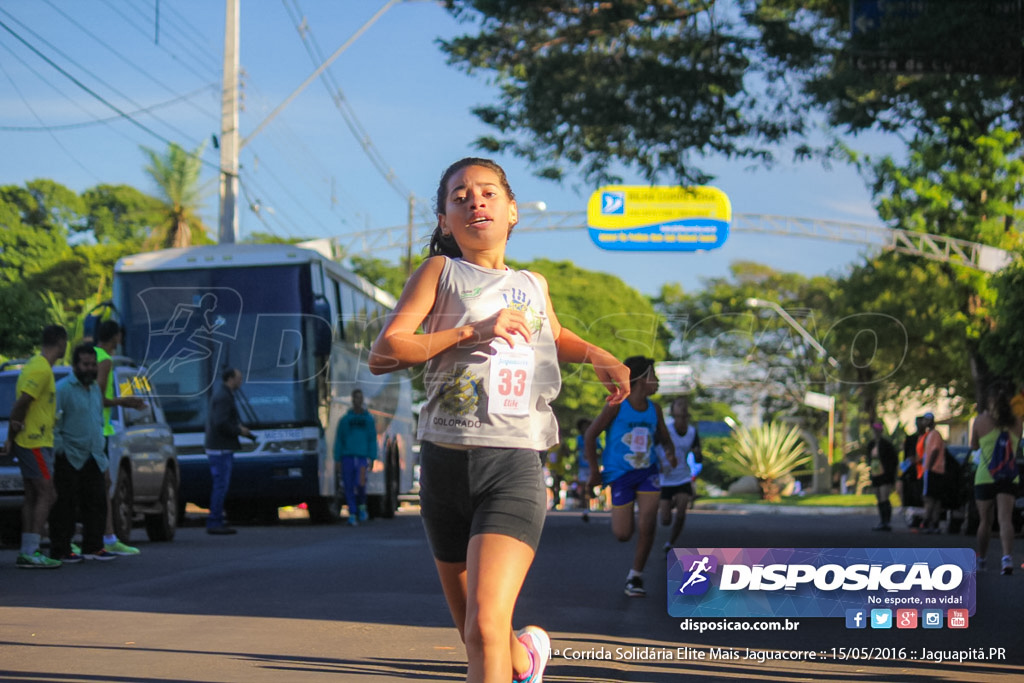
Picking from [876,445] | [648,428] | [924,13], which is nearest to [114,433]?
[648,428]

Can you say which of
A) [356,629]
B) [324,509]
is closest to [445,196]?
[356,629]

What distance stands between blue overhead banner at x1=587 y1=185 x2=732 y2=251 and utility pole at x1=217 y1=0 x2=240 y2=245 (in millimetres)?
8316

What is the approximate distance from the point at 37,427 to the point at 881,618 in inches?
276

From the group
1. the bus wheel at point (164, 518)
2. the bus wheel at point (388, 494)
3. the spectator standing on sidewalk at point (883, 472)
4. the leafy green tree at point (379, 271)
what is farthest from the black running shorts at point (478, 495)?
the leafy green tree at point (379, 271)

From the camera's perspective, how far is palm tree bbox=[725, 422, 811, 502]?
1666 inches

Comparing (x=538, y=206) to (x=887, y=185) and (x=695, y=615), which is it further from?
(x=695, y=615)

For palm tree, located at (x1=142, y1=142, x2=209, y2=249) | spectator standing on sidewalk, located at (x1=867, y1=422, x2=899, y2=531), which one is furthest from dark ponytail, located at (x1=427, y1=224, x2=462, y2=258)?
palm tree, located at (x1=142, y1=142, x2=209, y2=249)

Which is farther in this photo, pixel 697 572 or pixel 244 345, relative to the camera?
pixel 244 345

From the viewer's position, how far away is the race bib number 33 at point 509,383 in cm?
416

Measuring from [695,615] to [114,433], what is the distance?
7.54 metres

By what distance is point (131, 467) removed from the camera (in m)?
14.8

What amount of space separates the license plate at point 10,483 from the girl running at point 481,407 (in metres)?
9.95

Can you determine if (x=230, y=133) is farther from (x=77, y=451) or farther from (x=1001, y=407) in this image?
(x=1001, y=407)

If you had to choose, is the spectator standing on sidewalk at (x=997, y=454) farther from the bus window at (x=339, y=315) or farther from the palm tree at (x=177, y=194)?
the palm tree at (x=177, y=194)
